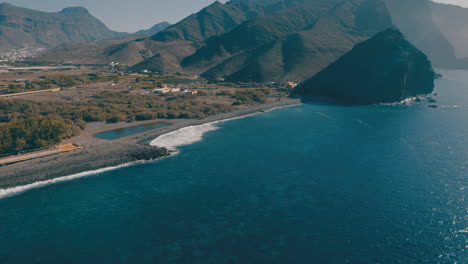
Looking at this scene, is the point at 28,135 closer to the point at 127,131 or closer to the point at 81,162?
the point at 81,162

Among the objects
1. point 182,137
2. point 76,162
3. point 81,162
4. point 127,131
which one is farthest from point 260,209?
point 127,131

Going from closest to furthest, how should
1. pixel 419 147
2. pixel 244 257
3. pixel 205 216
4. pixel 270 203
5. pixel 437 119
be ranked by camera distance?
pixel 244 257 → pixel 205 216 → pixel 270 203 → pixel 419 147 → pixel 437 119

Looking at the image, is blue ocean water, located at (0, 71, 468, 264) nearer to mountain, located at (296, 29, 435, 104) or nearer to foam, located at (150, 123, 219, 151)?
foam, located at (150, 123, 219, 151)

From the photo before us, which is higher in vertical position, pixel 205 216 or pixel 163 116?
pixel 163 116

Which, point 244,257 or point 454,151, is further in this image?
point 454,151

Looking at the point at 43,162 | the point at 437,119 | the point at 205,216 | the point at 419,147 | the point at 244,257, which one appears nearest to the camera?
the point at 244,257

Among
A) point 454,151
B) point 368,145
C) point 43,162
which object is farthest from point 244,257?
point 454,151

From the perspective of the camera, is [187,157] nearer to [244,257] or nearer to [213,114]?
[244,257]
